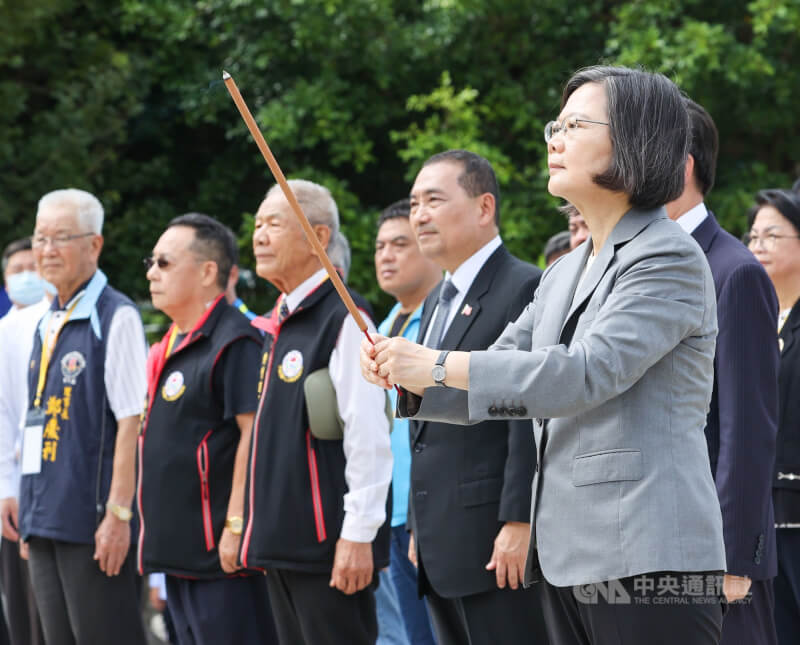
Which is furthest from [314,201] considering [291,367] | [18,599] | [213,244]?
[18,599]

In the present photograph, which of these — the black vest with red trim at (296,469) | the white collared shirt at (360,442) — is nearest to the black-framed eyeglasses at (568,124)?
the white collared shirt at (360,442)

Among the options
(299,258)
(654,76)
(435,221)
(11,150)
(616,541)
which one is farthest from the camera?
(11,150)

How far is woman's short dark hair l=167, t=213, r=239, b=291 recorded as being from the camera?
15.2ft

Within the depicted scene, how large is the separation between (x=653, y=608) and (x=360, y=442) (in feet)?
5.36

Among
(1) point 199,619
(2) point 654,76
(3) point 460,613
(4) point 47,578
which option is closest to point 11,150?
(4) point 47,578

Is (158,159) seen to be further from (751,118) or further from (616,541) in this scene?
(616,541)

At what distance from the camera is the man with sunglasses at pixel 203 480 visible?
414 cm

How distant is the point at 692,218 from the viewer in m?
3.28

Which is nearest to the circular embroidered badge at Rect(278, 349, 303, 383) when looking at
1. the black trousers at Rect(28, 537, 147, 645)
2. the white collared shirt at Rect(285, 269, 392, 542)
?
the white collared shirt at Rect(285, 269, 392, 542)

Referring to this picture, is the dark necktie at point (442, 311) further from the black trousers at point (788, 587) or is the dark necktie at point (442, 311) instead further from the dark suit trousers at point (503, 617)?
the black trousers at point (788, 587)

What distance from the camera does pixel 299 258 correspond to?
13.5 feet

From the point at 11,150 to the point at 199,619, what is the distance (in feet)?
20.1

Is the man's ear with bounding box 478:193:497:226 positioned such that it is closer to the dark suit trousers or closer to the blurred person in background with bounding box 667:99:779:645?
the blurred person in background with bounding box 667:99:779:645

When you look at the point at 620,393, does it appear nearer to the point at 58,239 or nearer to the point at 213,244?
the point at 213,244
